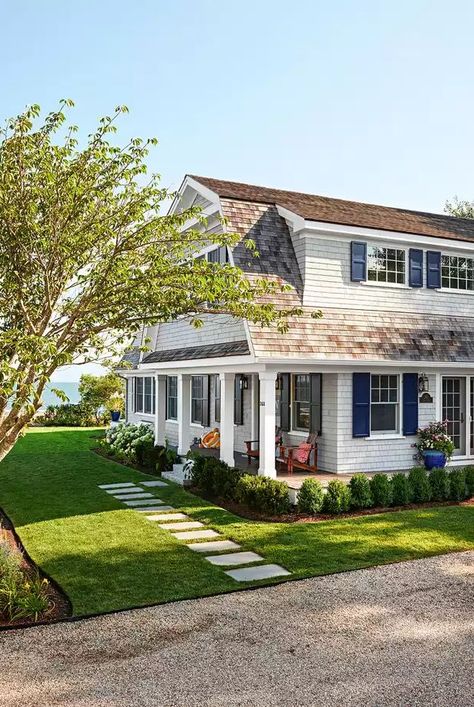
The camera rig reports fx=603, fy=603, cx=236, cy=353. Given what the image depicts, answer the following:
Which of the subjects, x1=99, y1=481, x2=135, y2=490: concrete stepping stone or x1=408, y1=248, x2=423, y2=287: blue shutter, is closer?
x1=99, y1=481, x2=135, y2=490: concrete stepping stone

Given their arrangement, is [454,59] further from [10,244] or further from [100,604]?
[100,604]

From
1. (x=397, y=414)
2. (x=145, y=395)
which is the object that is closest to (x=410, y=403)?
(x=397, y=414)

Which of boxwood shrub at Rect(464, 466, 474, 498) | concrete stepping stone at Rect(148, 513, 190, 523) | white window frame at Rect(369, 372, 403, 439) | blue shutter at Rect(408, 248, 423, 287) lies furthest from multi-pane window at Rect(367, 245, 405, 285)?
concrete stepping stone at Rect(148, 513, 190, 523)

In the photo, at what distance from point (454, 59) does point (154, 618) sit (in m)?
14.8

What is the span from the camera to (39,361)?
7059 mm

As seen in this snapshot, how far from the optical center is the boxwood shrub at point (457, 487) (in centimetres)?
1259

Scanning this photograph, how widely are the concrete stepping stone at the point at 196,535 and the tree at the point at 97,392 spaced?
73.0 feet

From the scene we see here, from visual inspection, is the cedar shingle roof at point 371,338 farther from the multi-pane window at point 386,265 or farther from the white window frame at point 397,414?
the multi-pane window at point 386,265

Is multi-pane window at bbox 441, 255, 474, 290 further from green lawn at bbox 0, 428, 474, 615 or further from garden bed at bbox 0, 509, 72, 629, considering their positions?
garden bed at bbox 0, 509, 72, 629

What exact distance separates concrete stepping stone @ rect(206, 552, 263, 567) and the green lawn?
156 millimetres

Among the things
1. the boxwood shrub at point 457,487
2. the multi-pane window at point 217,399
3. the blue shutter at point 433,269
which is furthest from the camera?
the multi-pane window at point 217,399

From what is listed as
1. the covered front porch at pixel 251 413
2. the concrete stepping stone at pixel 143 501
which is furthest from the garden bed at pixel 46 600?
the covered front porch at pixel 251 413

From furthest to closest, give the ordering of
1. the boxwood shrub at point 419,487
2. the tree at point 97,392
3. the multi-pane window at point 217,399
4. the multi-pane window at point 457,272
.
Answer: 1. the tree at point 97,392
2. the multi-pane window at point 217,399
3. the multi-pane window at point 457,272
4. the boxwood shrub at point 419,487

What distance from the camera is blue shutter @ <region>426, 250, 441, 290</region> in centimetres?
1545
